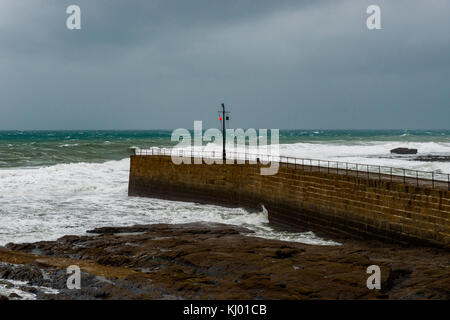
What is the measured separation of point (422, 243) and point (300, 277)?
5161 mm

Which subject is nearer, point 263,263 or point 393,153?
point 263,263

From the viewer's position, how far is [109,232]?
645 inches

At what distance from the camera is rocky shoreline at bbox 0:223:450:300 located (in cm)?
931

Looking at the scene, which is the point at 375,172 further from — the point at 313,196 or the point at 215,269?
the point at 215,269

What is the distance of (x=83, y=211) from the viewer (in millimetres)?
21141

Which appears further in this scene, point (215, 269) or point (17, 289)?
point (215, 269)

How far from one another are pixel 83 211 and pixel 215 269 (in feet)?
39.1

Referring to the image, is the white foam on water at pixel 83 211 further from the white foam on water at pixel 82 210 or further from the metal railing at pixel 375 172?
the metal railing at pixel 375 172

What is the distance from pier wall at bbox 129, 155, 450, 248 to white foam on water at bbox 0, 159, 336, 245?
736 millimetres

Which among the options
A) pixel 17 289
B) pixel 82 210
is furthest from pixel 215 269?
pixel 82 210

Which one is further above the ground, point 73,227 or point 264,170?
point 264,170

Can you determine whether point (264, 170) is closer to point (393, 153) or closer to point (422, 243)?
point (422, 243)

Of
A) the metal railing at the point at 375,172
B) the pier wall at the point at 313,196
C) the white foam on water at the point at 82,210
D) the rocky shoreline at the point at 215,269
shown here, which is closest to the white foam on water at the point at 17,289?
the rocky shoreline at the point at 215,269
